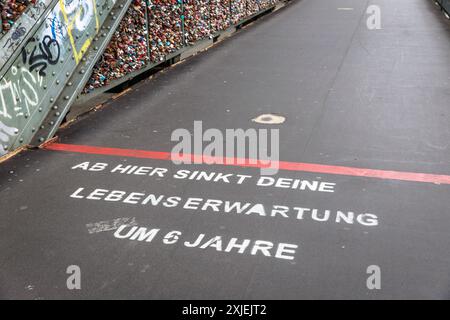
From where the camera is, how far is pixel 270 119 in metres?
7.40

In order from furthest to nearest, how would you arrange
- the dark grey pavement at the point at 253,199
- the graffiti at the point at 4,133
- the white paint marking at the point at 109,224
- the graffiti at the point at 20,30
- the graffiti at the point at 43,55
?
1. the graffiti at the point at 43,55
2. the graffiti at the point at 4,133
3. the graffiti at the point at 20,30
4. the white paint marking at the point at 109,224
5. the dark grey pavement at the point at 253,199

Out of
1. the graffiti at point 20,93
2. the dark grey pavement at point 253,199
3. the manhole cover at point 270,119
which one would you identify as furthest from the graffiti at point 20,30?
the manhole cover at point 270,119

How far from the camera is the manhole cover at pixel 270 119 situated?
727 cm

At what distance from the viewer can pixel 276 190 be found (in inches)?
206

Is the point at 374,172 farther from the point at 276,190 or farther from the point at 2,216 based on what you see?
the point at 2,216

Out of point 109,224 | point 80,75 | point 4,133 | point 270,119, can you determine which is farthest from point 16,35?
point 270,119

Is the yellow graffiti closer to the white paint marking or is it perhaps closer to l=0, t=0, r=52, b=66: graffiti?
l=0, t=0, r=52, b=66: graffiti

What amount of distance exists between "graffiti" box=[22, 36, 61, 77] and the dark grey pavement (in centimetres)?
93

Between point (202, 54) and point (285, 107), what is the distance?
4.50 m

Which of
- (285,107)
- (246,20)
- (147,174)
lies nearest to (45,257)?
(147,174)

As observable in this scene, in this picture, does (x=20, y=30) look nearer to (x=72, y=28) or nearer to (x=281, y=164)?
(x=72, y=28)

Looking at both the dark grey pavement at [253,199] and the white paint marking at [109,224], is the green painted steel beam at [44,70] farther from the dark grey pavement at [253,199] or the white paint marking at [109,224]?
the white paint marking at [109,224]

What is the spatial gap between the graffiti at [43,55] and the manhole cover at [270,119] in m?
2.77

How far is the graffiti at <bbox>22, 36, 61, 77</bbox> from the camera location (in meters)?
6.25
